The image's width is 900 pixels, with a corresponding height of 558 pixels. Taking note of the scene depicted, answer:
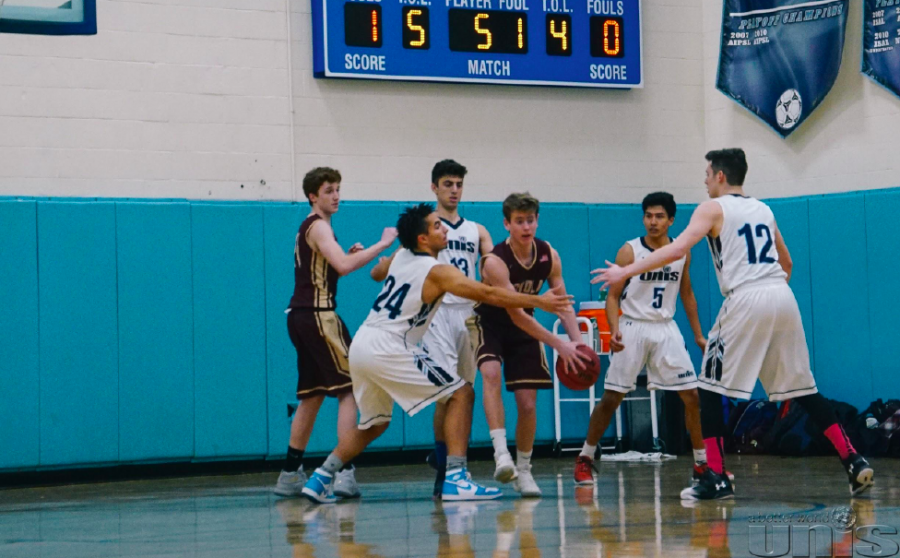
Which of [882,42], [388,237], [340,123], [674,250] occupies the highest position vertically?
[882,42]

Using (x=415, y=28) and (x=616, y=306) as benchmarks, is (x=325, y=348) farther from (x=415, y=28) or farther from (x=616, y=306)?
(x=415, y=28)

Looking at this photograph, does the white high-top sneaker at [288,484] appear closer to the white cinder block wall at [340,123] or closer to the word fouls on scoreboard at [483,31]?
the white cinder block wall at [340,123]

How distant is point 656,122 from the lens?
12281 mm

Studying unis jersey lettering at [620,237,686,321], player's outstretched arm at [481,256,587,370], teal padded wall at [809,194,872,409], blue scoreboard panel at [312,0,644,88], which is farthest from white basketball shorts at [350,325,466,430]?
teal padded wall at [809,194,872,409]

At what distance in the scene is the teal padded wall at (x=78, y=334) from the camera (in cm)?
980

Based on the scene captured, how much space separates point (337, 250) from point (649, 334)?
223 cm

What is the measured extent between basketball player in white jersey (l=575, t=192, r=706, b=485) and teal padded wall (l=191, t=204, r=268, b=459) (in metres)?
3.20

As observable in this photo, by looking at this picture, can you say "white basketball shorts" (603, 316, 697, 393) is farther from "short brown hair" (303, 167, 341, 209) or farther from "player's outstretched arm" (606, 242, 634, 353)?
"short brown hair" (303, 167, 341, 209)

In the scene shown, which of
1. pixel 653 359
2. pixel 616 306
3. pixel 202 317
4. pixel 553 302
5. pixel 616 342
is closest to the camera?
pixel 553 302

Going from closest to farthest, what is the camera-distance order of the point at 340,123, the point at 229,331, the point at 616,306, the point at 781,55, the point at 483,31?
the point at 616,306, the point at 229,331, the point at 340,123, the point at 483,31, the point at 781,55

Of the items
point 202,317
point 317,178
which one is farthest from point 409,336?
point 202,317

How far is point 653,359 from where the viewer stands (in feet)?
27.8

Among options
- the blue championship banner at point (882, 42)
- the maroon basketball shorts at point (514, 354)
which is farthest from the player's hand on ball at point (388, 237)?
the blue championship banner at point (882, 42)

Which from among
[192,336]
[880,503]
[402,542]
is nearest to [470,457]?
[192,336]
